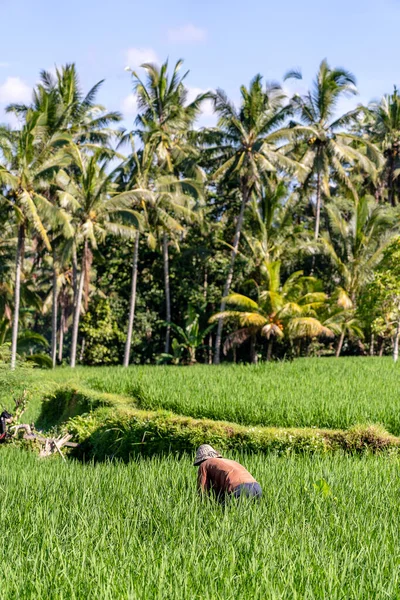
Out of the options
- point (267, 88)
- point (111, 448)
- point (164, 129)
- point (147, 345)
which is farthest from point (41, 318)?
point (111, 448)

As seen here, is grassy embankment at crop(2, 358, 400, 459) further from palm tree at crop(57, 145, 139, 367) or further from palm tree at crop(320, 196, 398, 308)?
palm tree at crop(320, 196, 398, 308)

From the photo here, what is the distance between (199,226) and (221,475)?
1954 centimetres

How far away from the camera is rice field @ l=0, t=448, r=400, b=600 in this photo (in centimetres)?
338

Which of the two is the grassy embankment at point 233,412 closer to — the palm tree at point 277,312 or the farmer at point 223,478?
the farmer at point 223,478

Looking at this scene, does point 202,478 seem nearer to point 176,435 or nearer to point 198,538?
point 198,538

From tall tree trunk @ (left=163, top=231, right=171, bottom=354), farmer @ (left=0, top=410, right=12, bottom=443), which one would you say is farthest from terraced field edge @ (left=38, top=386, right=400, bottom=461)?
tall tree trunk @ (left=163, top=231, right=171, bottom=354)

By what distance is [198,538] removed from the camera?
418 centimetres

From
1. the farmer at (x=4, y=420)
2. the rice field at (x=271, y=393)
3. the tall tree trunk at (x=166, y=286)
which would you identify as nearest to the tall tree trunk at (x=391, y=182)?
the tall tree trunk at (x=166, y=286)

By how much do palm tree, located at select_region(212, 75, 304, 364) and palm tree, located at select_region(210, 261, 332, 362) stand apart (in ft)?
2.46

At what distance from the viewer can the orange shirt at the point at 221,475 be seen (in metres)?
5.02

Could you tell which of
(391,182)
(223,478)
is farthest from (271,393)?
(391,182)

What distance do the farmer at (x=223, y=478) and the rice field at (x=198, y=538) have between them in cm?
12

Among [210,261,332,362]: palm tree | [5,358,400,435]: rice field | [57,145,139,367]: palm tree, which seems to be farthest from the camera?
[210,261,332,362]: palm tree

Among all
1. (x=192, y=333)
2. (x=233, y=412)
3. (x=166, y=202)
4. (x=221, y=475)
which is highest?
(x=166, y=202)
